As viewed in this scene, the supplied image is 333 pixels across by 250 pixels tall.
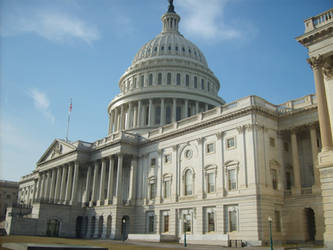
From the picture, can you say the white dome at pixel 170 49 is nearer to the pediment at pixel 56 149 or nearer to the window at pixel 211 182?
the pediment at pixel 56 149

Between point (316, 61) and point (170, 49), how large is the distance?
6995cm

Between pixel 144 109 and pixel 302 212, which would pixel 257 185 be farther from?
pixel 144 109

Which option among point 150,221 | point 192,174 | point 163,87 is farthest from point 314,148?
point 163,87

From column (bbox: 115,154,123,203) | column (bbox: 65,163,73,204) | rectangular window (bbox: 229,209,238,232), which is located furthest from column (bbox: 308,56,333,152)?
column (bbox: 65,163,73,204)

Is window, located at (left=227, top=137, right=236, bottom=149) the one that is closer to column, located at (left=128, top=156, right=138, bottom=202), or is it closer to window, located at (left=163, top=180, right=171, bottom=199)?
window, located at (left=163, top=180, right=171, bottom=199)

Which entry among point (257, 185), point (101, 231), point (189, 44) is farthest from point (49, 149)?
point (257, 185)

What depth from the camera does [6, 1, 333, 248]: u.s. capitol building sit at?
44594 mm

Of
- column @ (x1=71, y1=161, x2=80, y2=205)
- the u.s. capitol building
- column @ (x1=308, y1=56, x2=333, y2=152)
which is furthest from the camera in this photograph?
column @ (x1=71, y1=161, x2=80, y2=205)

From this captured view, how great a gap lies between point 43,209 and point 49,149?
902 inches

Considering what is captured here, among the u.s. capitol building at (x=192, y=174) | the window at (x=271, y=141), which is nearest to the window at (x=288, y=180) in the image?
the u.s. capitol building at (x=192, y=174)

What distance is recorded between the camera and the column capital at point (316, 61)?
3127 centimetres

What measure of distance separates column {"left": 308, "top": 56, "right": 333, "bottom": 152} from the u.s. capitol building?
3.74 metres

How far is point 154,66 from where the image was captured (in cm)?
9338

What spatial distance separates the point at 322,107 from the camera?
30594 mm
